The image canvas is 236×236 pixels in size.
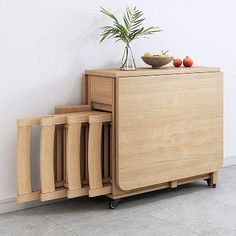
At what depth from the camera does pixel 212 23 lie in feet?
12.9

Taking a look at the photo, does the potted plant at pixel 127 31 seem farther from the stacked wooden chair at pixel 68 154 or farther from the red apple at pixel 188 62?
the stacked wooden chair at pixel 68 154

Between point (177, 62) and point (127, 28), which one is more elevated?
point (127, 28)

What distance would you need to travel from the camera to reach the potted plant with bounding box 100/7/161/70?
3201 millimetres

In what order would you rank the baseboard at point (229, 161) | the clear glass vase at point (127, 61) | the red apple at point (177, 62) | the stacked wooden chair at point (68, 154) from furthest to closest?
1. the baseboard at point (229, 161)
2. the red apple at point (177, 62)
3. the clear glass vase at point (127, 61)
4. the stacked wooden chair at point (68, 154)

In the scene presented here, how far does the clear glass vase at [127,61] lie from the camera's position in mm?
3199

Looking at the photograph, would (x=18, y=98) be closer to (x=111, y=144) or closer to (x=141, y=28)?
(x=111, y=144)

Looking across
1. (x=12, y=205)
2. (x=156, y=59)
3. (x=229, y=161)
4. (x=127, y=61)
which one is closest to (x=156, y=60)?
(x=156, y=59)

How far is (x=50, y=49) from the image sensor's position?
311 cm

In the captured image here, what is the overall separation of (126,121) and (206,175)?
85 centimetres

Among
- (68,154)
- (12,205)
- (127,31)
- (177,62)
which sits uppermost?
(127,31)

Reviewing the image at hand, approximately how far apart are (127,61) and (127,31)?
0.19 metres

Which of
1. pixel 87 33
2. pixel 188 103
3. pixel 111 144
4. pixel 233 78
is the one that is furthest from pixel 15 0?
pixel 233 78

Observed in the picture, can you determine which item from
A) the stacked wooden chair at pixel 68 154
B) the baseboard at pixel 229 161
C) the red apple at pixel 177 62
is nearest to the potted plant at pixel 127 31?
the red apple at pixel 177 62

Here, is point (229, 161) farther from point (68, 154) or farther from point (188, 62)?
point (68, 154)
